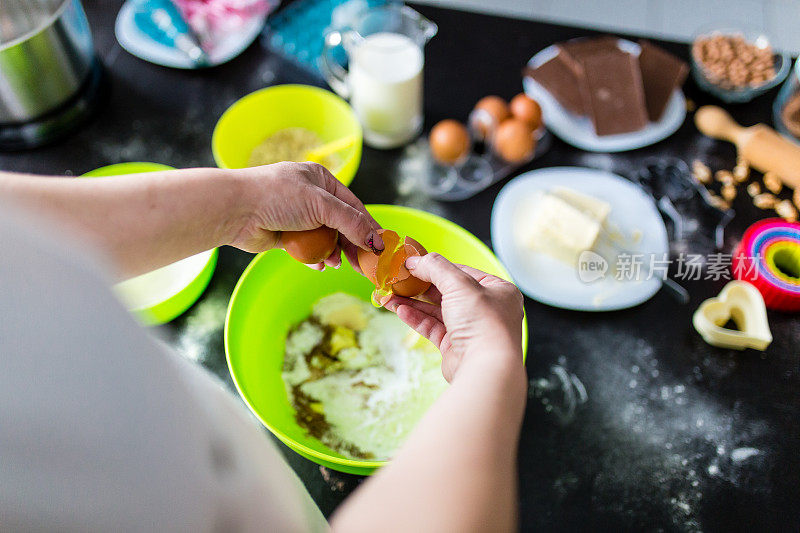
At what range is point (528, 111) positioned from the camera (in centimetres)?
138

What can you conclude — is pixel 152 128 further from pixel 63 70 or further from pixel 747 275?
pixel 747 275

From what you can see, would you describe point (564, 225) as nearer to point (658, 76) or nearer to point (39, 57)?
point (658, 76)

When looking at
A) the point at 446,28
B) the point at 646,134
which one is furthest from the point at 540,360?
the point at 446,28

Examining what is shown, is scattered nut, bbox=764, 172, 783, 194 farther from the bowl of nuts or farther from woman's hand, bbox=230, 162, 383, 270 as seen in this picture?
woman's hand, bbox=230, 162, 383, 270

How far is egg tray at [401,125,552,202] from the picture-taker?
1.35 m

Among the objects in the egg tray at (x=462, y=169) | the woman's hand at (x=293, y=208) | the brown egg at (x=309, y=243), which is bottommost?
the egg tray at (x=462, y=169)

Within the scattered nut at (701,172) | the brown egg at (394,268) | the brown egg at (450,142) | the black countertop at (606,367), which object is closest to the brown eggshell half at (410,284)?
the brown egg at (394,268)

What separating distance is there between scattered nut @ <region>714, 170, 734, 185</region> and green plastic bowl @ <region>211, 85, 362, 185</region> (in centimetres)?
82

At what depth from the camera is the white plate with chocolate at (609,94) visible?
1.43 metres

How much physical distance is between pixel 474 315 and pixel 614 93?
942 mm

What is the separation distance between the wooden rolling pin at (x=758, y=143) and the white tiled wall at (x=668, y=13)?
4.34ft

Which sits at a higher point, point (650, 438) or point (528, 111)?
point (528, 111)

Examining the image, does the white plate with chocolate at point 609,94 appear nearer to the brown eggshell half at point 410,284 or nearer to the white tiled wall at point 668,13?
the brown eggshell half at point 410,284

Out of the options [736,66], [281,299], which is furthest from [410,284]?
[736,66]
